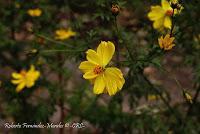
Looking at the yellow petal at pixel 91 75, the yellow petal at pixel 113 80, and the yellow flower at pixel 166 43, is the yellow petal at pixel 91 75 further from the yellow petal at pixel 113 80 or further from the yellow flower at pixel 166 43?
the yellow flower at pixel 166 43

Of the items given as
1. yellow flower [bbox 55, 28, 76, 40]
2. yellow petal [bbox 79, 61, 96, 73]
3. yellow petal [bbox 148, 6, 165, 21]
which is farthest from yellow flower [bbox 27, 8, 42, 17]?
yellow petal [bbox 79, 61, 96, 73]

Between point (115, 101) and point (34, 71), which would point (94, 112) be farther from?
point (34, 71)

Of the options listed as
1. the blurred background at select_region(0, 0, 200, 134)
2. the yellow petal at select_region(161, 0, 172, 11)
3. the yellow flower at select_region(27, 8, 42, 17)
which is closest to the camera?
the yellow petal at select_region(161, 0, 172, 11)

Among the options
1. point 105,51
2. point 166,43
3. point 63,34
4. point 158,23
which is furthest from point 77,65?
point 166,43

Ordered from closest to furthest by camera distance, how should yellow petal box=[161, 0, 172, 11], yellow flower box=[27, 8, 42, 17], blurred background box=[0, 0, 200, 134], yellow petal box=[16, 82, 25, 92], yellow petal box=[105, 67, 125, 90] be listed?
yellow petal box=[105, 67, 125, 90] → yellow petal box=[161, 0, 172, 11] → blurred background box=[0, 0, 200, 134] → yellow petal box=[16, 82, 25, 92] → yellow flower box=[27, 8, 42, 17]

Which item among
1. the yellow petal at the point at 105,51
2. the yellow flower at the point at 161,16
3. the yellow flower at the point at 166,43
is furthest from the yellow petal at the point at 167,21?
the yellow petal at the point at 105,51

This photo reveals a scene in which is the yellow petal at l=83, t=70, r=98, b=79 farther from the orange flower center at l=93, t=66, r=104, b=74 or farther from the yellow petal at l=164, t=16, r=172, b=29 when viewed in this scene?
the yellow petal at l=164, t=16, r=172, b=29

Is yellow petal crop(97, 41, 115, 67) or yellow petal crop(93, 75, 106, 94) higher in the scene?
yellow petal crop(97, 41, 115, 67)

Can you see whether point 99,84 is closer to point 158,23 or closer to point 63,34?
point 158,23
